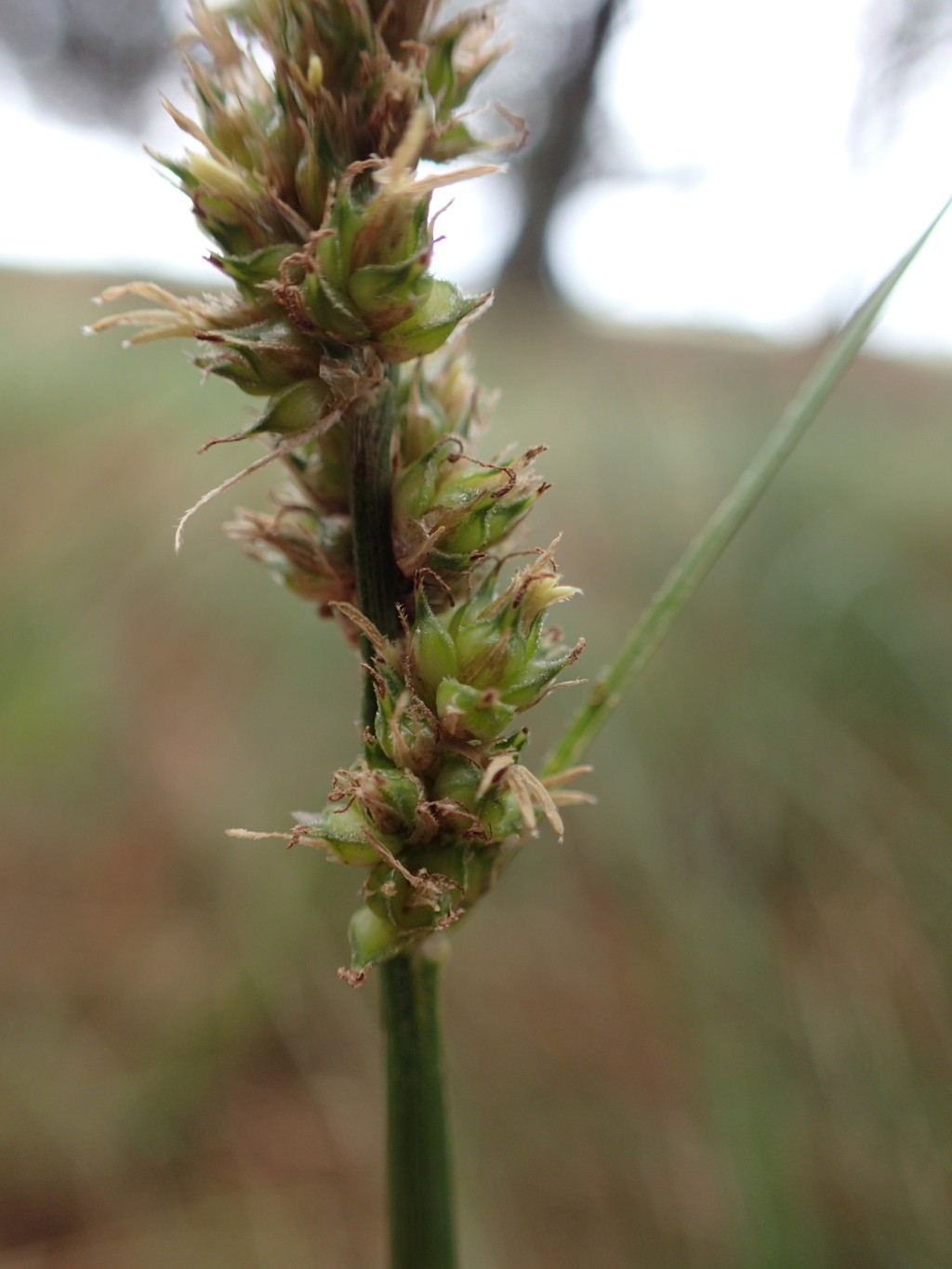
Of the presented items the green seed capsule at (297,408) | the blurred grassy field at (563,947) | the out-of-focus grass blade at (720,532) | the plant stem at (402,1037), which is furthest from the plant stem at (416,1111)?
the blurred grassy field at (563,947)

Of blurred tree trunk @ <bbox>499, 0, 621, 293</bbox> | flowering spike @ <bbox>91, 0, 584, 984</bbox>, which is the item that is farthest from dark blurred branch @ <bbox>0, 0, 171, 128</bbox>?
flowering spike @ <bbox>91, 0, 584, 984</bbox>

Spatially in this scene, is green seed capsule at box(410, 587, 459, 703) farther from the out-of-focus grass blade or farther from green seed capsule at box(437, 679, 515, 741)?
the out-of-focus grass blade

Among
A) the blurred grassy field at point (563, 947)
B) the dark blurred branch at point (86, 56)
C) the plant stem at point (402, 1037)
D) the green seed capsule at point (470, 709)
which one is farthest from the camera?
the dark blurred branch at point (86, 56)

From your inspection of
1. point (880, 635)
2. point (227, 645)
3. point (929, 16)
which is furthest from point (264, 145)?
point (929, 16)

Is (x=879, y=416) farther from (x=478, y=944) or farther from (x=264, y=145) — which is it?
(x=264, y=145)

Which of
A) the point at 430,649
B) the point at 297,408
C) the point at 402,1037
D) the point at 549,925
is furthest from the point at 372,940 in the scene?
the point at 549,925

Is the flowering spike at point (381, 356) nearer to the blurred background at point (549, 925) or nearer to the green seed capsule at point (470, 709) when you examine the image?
the green seed capsule at point (470, 709)

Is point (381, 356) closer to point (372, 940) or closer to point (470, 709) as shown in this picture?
point (470, 709)
